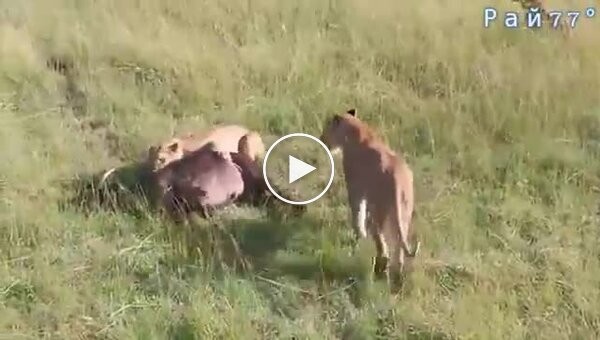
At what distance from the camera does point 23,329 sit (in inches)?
104

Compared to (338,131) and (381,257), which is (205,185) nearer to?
(338,131)

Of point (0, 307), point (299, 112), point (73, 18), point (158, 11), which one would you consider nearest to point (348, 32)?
point (299, 112)

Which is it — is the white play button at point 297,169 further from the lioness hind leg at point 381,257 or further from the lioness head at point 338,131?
the lioness hind leg at point 381,257

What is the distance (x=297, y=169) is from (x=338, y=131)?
0.88ft

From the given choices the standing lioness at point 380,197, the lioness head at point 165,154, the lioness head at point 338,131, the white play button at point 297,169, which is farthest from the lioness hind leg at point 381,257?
the lioness head at point 165,154

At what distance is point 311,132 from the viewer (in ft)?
11.2

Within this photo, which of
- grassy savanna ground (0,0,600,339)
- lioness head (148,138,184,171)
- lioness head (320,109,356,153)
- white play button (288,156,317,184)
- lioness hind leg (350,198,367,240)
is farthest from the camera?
white play button (288,156,317,184)

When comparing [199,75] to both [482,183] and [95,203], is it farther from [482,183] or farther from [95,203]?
[482,183]

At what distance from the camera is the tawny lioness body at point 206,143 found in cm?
315

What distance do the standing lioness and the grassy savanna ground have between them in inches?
3.0

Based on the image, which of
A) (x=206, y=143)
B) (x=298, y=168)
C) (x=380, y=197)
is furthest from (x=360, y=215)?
(x=206, y=143)

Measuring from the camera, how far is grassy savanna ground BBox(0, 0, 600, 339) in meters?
2.70

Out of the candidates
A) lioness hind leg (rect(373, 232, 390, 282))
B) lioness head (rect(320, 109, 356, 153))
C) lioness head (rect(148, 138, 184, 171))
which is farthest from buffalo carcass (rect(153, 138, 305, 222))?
lioness hind leg (rect(373, 232, 390, 282))

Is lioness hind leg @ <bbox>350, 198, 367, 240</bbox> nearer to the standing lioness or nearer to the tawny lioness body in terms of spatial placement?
Result: the standing lioness
